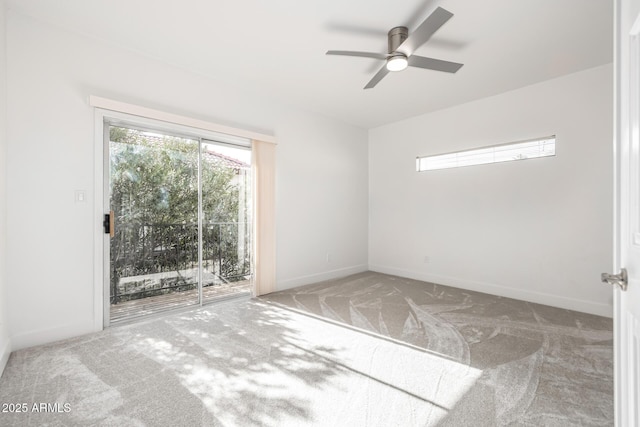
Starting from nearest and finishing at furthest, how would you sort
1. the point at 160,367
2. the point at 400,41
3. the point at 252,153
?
the point at 160,367 → the point at 400,41 → the point at 252,153

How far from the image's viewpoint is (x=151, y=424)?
1528 millimetres

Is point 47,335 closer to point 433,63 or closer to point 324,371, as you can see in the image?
point 324,371

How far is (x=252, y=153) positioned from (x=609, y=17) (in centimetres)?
368

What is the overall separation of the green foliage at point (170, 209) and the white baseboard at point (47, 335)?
399 mm

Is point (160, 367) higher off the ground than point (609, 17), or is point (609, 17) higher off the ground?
point (609, 17)

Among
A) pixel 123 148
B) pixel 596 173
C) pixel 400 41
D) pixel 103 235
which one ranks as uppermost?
pixel 400 41

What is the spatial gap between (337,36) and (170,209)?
8.32 feet

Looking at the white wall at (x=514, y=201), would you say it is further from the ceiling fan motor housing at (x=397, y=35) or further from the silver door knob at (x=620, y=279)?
the silver door knob at (x=620, y=279)

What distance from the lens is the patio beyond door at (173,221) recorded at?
2939 mm

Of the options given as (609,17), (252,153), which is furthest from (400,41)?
(252,153)

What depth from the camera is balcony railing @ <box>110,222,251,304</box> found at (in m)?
2.99

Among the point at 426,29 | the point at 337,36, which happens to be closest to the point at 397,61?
the point at 426,29

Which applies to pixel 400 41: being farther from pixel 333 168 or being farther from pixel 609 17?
pixel 333 168

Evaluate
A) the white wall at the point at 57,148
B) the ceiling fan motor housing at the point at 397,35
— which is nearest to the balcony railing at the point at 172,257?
the white wall at the point at 57,148
